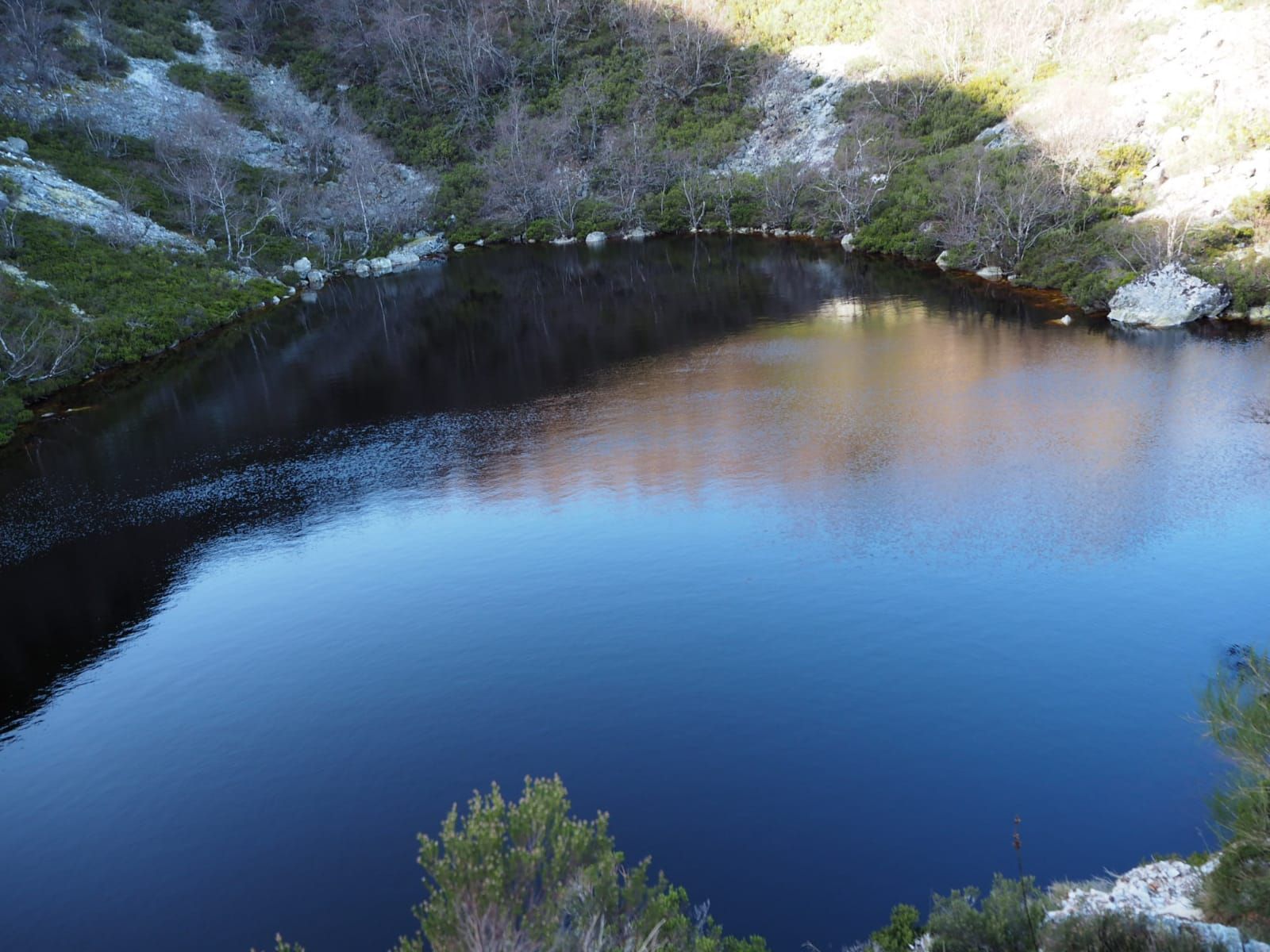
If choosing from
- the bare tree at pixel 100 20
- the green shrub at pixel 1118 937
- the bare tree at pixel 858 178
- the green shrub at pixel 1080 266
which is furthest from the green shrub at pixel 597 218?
the green shrub at pixel 1118 937

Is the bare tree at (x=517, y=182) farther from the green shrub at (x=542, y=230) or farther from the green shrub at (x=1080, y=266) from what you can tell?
the green shrub at (x=1080, y=266)

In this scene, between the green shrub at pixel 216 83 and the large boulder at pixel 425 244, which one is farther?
the green shrub at pixel 216 83

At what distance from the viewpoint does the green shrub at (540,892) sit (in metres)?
10.1

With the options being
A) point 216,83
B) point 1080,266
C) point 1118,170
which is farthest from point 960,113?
point 216,83

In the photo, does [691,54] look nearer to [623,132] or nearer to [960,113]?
[623,132]

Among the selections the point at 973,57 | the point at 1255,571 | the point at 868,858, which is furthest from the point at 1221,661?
the point at 973,57

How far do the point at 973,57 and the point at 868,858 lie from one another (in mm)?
84307

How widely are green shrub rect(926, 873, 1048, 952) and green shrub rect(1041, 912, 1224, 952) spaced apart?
1.20 ft

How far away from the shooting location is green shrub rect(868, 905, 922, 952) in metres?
12.9

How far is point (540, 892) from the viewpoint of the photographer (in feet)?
36.4

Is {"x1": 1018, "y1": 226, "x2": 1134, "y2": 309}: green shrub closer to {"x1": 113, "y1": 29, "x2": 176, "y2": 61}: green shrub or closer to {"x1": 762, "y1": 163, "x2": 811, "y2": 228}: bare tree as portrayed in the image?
{"x1": 762, "y1": 163, "x2": 811, "y2": 228}: bare tree

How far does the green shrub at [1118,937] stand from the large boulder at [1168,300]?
40.1 meters

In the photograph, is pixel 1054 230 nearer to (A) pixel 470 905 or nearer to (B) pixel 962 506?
(B) pixel 962 506

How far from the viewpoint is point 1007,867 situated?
14.9 meters
